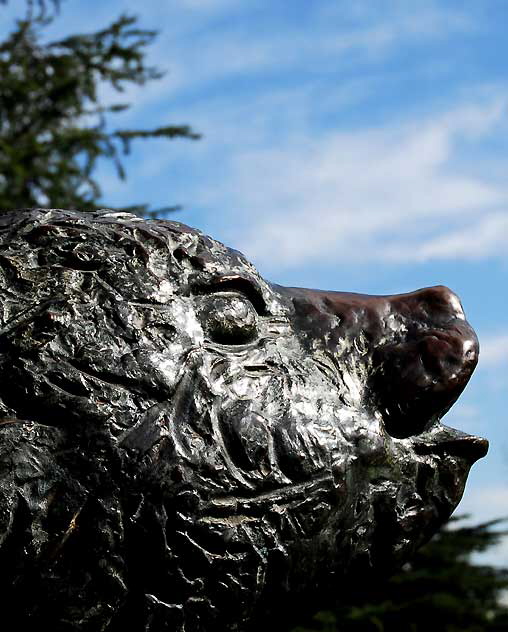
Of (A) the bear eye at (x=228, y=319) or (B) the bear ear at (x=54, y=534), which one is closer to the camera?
(B) the bear ear at (x=54, y=534)

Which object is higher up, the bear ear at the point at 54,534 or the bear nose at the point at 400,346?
the bear nose at the point at 400,346

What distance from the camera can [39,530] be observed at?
5.53 ft

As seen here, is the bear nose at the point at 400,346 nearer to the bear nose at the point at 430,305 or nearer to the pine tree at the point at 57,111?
the bear nose at the point at 430,305

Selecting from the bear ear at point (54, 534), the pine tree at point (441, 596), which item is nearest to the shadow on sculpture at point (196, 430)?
the bear ear at point (54, 534)

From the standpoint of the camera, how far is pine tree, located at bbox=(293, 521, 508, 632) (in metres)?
7.82

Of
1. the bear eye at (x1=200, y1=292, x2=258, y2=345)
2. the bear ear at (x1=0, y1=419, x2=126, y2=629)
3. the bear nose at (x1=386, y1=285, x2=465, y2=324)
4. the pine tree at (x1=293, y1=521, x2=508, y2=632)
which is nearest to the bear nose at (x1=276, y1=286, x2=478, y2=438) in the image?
the bear nose at (x1=386, y1=285, x2=465, y2=324)

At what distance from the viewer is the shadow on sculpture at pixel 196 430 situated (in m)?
1.70

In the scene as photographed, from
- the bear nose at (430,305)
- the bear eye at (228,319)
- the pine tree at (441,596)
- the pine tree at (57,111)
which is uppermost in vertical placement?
the pine tree at (57,111)

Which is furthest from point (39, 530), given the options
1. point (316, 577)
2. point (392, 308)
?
point (392, 308)

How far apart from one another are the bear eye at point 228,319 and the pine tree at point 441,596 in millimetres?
5989

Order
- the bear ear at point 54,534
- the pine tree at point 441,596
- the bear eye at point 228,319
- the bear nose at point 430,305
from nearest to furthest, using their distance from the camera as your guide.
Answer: the bear ear at point 54,534, the bear eye at point 228,319, the bear nose at point 430,305, the pine tree at point 441,596

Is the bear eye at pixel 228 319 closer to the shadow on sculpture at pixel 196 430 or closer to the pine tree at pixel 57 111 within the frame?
the shadow on sculpture at pixel 196 430

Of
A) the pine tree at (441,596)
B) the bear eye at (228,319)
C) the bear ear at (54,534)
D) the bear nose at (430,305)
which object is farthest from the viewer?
the pine tree at (441,596)

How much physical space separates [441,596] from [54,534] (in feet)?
22.7
